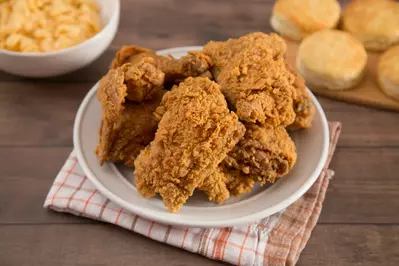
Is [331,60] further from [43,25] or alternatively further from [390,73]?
[43,25]

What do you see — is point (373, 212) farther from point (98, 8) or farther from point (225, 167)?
point (98, 8)

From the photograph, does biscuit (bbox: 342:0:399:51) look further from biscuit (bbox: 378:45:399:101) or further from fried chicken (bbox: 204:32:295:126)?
fried chicken (bbox: 204:32:295:126)

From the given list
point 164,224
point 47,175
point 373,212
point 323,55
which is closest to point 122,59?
point 47,175

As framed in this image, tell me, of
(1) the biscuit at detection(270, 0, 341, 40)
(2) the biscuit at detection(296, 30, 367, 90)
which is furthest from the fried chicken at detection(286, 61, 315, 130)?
(1) the biscuit at detection(270, 0, 341, 40)

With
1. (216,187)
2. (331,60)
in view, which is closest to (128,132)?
(216,187)

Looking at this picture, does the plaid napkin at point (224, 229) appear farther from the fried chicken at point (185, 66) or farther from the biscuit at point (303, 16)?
the biscuit at point (303, 16)

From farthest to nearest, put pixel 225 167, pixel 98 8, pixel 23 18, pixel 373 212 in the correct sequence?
pixel 98 8, pixel 23 18, pixel 373 212, pixel 225 167
